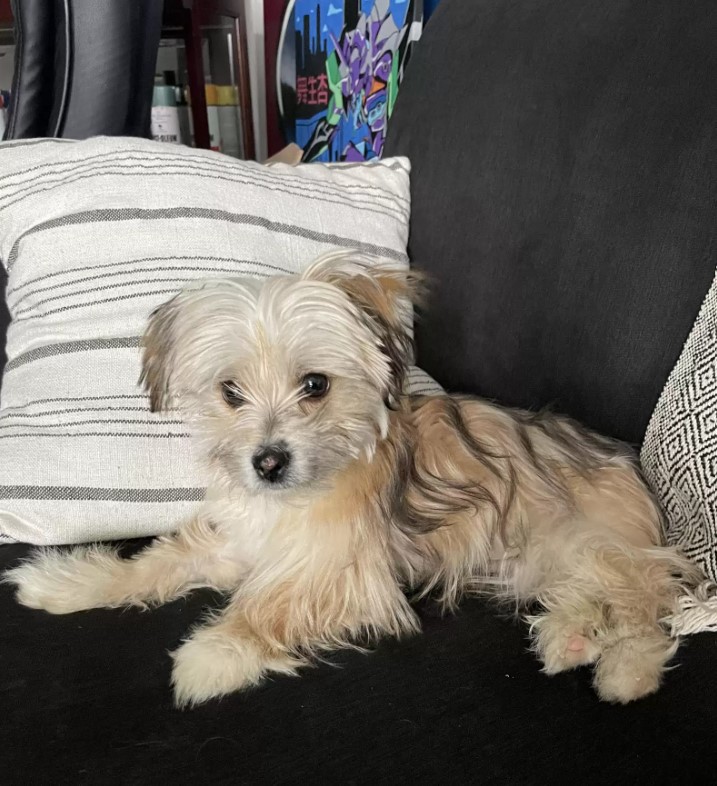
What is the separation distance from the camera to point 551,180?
1.31 m

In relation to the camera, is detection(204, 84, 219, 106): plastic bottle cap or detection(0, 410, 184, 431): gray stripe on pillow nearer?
→ detection(0, 410, 184, 431): gray stripe on pillow

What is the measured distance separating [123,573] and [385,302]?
65cm

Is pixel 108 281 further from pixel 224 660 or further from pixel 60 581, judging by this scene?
pixel 224 660

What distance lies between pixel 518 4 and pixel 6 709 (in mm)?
1594

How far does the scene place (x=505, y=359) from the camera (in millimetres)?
1404

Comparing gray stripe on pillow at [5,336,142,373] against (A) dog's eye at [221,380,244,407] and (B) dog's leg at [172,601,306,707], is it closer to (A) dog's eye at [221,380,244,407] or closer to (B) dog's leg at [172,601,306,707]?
(A) dog's eye at [221,380,244,407]

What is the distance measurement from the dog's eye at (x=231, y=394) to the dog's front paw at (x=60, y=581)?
36cm

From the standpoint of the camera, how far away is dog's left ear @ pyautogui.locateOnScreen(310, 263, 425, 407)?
113cm

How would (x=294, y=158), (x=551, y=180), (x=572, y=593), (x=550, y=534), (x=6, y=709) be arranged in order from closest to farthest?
(x=6, y=709) < (x=572, y=593) < (x=550, y=534) < (x=551, y=180) < (x=294, y=158)

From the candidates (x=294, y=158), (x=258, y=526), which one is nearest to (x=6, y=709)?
(x=258, y=526)

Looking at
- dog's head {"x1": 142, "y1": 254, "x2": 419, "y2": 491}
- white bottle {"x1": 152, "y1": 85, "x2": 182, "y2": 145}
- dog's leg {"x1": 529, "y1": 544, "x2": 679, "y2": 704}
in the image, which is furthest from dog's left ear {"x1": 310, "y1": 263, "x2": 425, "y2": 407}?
white bottle {"x1": 152, "y1": 85, "x2": 182, "y2": 145}

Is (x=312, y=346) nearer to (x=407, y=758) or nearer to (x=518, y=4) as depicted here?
(x=407, y=758)

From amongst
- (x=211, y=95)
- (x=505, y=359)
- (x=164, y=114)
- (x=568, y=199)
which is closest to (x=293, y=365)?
(x=505, y=359)

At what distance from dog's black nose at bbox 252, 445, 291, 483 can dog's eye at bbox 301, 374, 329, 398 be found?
0.12 meters
